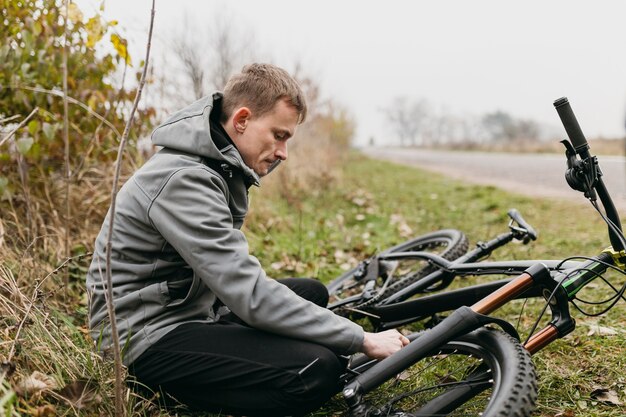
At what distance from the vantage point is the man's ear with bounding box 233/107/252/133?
7.25ft

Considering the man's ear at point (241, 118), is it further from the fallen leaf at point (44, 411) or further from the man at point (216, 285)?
the fallen leaf at point (44, 411)

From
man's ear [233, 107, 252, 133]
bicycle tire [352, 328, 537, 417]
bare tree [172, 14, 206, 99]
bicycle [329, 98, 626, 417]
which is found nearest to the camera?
bicycle tire [352, 328, 537, 417]

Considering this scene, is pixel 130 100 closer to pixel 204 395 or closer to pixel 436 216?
pixel 204 395

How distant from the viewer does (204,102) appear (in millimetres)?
2234

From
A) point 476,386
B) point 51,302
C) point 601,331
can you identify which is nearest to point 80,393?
point 51,302

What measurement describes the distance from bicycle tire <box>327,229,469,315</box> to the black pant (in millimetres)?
1019

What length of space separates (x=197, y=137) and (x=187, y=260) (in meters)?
0.48

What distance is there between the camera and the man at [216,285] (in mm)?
1966

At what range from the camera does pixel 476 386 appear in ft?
6.24

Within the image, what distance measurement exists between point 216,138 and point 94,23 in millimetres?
1683

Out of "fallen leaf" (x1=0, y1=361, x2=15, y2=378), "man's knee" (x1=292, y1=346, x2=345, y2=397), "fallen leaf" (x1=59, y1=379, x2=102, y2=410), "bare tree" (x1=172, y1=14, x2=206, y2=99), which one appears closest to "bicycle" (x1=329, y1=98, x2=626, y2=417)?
"man's knee" (x1=292, y1=346, x2=345, y2=397)

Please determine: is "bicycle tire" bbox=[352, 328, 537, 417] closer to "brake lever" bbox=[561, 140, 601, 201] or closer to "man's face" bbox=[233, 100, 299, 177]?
"brake lever" bbox=[561, 140, 601, 201]

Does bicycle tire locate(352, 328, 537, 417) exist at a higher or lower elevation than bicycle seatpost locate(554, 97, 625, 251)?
lower

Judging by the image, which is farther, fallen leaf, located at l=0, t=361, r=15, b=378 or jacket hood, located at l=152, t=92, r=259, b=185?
jacket hood, located at l=152, t=92, r=259, b=185
